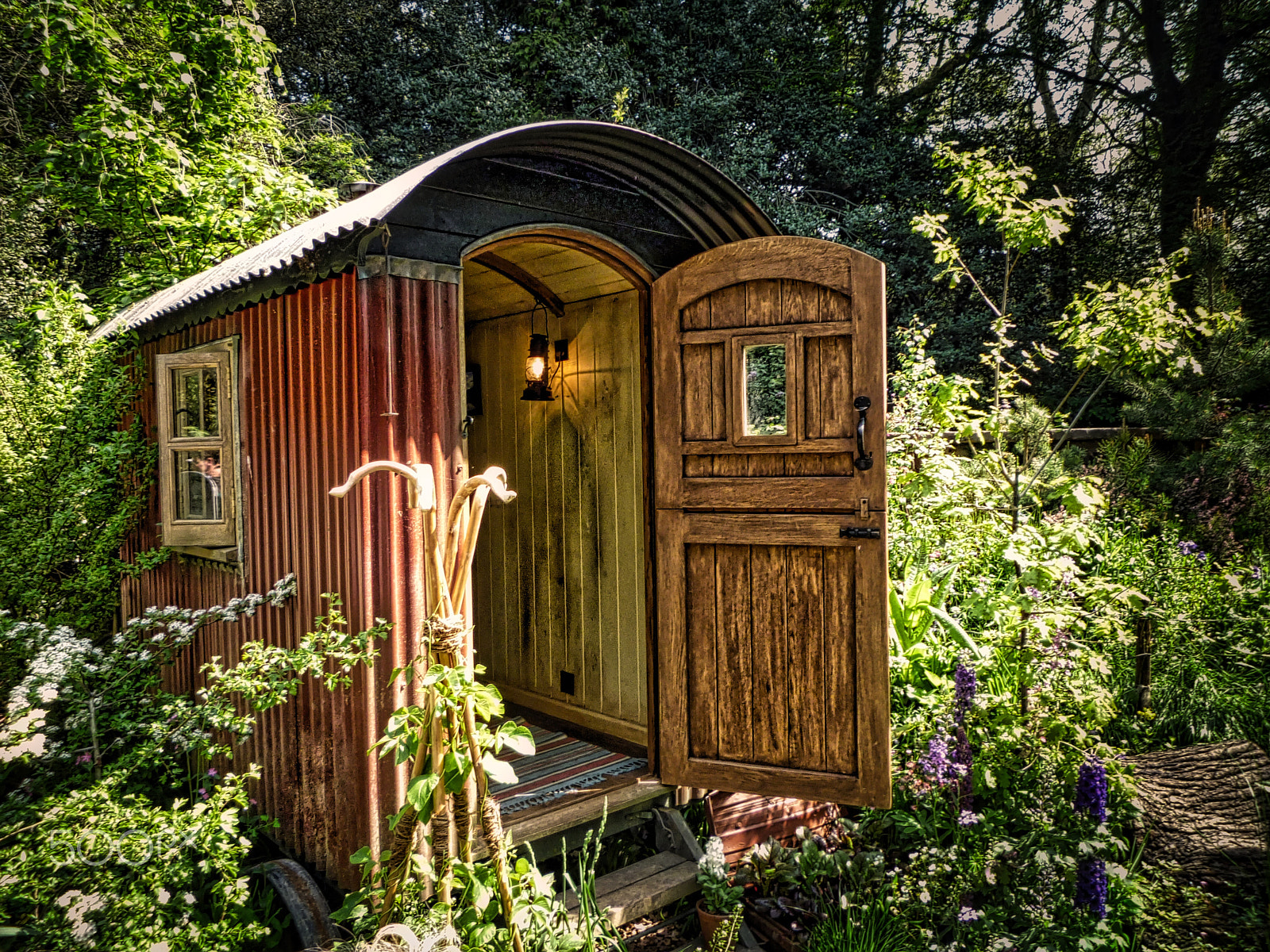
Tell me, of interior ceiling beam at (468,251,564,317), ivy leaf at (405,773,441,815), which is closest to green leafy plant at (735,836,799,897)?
ivy leaf at (405,773,441,815)

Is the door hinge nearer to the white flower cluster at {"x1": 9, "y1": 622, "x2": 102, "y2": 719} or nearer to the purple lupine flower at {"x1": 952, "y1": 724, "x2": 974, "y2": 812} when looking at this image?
the purple lupine flower at {"x1": 952, "y1": 724, "x2": 974, "y2": 812}

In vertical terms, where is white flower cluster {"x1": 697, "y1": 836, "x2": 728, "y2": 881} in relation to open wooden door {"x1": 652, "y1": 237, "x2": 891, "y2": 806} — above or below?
below

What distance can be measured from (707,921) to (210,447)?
11.6 ft

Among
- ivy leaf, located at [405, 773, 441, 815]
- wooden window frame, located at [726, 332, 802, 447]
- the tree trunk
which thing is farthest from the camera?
wooden window frame, located at [726, 332, 802, 447]

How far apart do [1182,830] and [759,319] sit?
3.14 metres

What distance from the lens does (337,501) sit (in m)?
3.35

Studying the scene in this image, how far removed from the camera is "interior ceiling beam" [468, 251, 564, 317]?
4.89m

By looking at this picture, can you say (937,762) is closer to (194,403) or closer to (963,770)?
(963,770)

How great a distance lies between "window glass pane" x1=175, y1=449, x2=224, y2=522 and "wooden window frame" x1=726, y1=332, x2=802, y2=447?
2853mm

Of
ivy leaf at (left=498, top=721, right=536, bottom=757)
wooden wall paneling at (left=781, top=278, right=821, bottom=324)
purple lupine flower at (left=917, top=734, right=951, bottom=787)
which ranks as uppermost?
wooden wall paneling at (left=781, top=278, right=821, bottom=324)

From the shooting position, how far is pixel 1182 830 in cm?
363

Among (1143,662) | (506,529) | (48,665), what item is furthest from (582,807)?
(1143,662)

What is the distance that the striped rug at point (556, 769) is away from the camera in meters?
3.92

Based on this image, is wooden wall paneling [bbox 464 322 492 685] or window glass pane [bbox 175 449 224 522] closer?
window glass pane [bbox 175 449 224 522]
